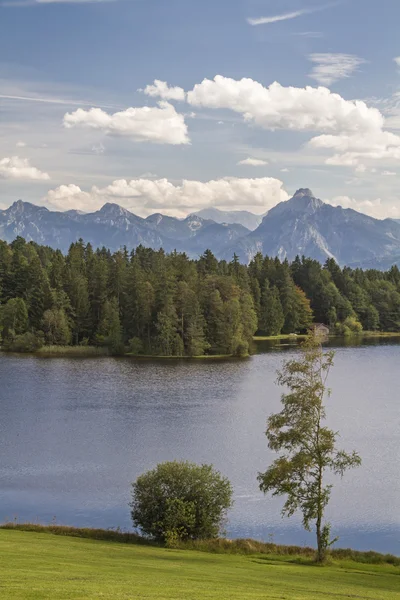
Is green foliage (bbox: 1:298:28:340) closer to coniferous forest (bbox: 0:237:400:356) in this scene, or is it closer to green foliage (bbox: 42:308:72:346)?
coniferous forest (bbox: 0:237:400:356)

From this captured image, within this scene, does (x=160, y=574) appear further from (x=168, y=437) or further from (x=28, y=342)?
(x=28, y=342)

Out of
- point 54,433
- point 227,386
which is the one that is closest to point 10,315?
point 227,386

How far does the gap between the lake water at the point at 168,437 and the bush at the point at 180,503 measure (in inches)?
119

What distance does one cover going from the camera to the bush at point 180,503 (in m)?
37.7

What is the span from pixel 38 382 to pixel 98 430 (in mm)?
31808

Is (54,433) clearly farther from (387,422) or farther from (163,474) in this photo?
(387,422)

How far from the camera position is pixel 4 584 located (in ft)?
68.4

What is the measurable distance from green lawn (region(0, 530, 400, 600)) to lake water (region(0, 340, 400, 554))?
6571 mm

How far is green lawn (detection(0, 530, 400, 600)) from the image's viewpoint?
2159 cm

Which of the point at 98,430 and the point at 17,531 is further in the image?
the point at 98,430

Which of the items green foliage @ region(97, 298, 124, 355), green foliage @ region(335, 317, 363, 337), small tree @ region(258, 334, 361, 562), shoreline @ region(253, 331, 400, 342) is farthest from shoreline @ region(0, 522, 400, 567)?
green foliage @ region(335, 317, 363, 337)

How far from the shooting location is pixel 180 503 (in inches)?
1473

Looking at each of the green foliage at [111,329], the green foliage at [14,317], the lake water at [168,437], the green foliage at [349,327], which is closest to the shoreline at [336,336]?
the green foliage at [349,327]

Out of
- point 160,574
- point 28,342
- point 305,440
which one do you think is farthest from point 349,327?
point 160,574
